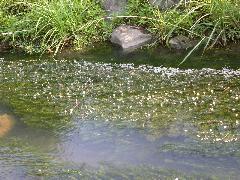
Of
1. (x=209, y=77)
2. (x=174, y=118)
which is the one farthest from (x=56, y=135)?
(x=209, y=77)

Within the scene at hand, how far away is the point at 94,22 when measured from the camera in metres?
9.80

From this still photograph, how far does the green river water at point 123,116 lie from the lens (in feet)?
16.9

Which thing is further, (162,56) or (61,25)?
(61,25)

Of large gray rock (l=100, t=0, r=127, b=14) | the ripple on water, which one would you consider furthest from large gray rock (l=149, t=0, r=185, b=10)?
the ripple on water

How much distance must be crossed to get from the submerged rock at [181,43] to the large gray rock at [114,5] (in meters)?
1.75

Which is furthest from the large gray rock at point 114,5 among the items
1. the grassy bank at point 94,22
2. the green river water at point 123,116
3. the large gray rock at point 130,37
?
the green river water at point 123,116

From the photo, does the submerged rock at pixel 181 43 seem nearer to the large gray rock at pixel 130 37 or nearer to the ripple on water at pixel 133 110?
the large gray rock at pixel 130 37

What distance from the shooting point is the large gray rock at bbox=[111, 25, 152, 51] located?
9.27 meters

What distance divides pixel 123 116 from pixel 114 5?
4645 mm

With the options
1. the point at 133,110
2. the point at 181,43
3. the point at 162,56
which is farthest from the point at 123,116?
the point at 181,43

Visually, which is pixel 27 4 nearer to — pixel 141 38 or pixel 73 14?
pixel 73 14

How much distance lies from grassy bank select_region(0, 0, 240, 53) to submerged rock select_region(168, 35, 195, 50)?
0.41 feet

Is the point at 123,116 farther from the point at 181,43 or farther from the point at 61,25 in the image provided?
→ the point at 61,25

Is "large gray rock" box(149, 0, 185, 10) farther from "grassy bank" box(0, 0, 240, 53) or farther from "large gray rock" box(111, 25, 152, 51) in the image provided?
"large gray rock" box(111, 25, 152, 51)
